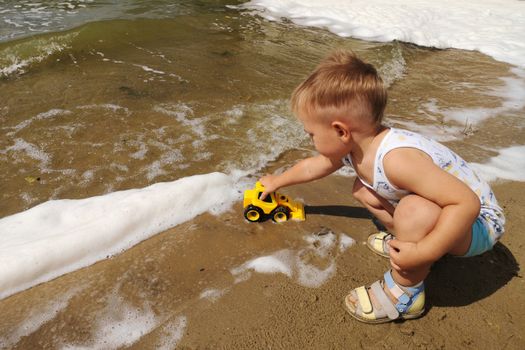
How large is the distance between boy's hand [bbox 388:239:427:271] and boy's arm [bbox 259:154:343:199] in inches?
26.8

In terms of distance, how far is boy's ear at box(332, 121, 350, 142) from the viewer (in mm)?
2014

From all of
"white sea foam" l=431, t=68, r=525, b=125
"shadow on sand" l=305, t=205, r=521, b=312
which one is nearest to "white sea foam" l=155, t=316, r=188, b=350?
"shadow on sand" l=305, t=205, r=521, b=312

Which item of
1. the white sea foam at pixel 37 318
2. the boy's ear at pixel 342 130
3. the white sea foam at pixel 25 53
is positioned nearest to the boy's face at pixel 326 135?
the boy's ear at pixel 342 130

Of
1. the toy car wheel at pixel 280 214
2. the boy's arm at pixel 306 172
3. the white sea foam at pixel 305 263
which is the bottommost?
the white sea foam at pixel 305 263

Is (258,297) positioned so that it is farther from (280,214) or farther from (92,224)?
(92,224)

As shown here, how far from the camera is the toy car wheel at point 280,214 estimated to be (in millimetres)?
2740

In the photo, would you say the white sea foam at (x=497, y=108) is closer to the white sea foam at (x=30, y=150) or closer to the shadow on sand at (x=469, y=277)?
the shadow on sand at (x=469, y=277)

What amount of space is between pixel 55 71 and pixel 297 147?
11.7 feet

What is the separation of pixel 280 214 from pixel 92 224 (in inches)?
47.2

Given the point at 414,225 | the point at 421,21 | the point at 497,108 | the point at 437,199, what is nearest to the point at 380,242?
the point at 414,225

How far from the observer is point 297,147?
12.5 ft

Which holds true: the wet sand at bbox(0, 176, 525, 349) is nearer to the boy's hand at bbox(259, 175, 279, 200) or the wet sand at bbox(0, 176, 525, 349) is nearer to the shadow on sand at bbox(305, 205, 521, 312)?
the shadow on sand at bbox(305, 205, 521, 312)

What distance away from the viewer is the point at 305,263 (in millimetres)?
2480

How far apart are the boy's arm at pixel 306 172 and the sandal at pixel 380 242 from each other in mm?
502
